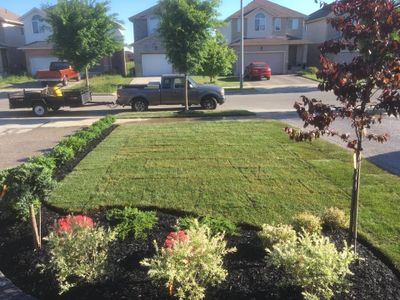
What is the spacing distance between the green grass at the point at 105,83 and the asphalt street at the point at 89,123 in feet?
10.5

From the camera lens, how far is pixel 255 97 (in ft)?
78.3

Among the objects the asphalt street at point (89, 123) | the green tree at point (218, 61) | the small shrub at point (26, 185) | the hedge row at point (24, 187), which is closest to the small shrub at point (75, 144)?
the asphalt street at point (89, 123)

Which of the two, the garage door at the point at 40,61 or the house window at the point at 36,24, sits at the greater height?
the house window at the point at 36,24

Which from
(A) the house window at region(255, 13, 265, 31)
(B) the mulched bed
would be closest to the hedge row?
(B) the mulched bed

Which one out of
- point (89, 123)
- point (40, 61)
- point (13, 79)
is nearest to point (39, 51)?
point (40, 61)

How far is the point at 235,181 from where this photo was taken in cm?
803

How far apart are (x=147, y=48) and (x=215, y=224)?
116 ft

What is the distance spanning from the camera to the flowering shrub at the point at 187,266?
4020 mm

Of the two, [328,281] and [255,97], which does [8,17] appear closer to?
[255,97]

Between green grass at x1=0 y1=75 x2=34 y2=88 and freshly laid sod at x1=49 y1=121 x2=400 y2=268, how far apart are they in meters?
26.9

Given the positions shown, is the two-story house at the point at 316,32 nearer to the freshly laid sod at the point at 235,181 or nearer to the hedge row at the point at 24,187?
the freshly laid sod at the point at 235,181

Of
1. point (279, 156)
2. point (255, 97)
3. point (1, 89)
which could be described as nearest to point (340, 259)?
point (279, 156)

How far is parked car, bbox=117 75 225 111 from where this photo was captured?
18400 mm

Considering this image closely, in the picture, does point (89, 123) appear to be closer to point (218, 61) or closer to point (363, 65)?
point (363, 65)
